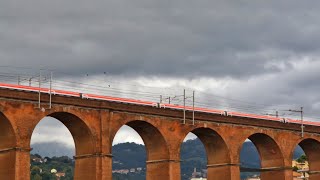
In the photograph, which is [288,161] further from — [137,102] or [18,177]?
[18,177]

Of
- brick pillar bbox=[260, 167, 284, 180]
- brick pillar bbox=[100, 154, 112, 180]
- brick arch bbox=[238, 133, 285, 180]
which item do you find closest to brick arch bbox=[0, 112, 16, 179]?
brick pillar bbox=[100, 154, 112, 180]

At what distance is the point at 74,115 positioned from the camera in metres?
54.4

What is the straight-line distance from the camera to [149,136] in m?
61.2

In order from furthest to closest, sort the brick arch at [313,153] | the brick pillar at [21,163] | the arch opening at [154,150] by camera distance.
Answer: the brick arch at [313,153], the arch opening at [154,150], the brick pillar at [21,163]

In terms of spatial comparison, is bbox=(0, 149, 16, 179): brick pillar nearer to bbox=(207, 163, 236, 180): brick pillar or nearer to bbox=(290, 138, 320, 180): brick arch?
bbox=(207, 163, 236, 180): brick pillar

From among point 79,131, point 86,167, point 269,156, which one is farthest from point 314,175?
point 79,131

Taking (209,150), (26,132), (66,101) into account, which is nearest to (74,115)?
(66,101)

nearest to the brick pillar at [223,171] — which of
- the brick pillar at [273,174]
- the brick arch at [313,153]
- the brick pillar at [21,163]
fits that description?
the brick pillar at [273,174]

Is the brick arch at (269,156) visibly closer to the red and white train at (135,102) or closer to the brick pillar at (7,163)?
the red and white train at (135,102)

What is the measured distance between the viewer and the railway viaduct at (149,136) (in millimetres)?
50875

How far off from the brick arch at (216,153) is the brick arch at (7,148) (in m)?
19.7

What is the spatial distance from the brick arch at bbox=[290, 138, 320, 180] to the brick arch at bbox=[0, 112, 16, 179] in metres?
34.1

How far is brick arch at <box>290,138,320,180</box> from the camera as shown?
73.3m

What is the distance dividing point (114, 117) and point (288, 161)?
21.9 meters
